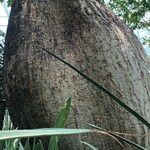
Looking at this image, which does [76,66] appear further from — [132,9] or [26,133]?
[132,9]

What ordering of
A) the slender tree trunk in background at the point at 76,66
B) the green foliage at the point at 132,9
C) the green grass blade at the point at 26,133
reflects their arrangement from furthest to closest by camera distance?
the green foliage at the point at 132,9 → the slender tree trunk in background at the point at 76,66 → the green grass blade at the point at 26,133

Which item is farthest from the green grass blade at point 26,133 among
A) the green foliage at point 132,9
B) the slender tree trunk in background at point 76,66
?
the green foliage at point 132,9

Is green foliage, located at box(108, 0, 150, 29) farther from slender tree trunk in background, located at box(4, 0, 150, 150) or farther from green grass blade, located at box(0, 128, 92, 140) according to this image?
green grass blade, located at box(0, 128, 92, 140)

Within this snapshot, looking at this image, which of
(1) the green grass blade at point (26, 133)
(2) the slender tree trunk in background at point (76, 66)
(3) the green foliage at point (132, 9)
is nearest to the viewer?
(1) the green grass blade at point (26, 133)

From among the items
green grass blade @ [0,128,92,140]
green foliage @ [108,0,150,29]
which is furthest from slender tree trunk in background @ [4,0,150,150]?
green foliage @ [108,0,150,29]

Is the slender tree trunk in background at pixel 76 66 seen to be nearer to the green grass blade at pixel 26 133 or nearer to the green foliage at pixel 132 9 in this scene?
the green grass blade at pixel 26 133

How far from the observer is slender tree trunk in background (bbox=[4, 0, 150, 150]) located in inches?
107

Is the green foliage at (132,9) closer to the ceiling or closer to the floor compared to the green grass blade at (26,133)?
closer to the ceiling

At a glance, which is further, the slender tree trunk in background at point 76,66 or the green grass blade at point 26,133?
the slender tree trunk in background at point 76,66

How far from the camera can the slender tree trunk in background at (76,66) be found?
272cm

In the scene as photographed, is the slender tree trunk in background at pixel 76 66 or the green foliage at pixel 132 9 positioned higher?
the green foliage at pixel 132 9

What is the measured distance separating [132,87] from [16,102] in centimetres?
79

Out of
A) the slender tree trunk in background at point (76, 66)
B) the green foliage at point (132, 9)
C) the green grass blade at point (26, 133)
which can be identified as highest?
the green foliage at point (132, 9)

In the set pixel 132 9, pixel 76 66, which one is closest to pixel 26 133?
pixel 76 66
